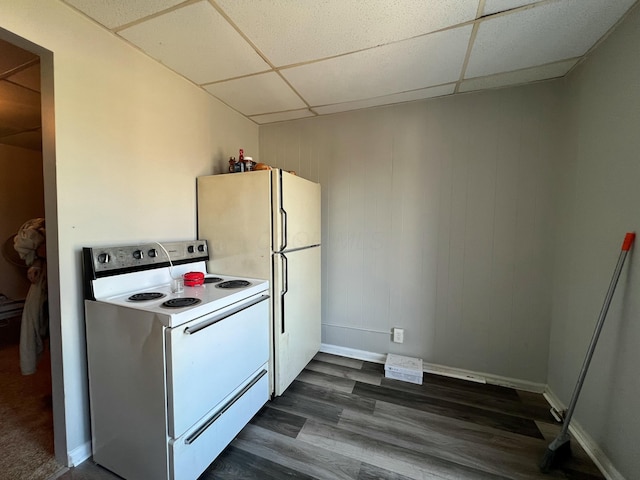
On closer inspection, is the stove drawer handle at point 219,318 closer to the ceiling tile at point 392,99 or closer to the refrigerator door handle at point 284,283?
the refrigerator door handle at point 284,283

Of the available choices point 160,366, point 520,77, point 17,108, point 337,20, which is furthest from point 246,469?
point 17,108

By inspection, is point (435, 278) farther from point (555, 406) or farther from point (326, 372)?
point (326, 372)

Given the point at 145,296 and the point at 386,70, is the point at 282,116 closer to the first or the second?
the point at 386,70

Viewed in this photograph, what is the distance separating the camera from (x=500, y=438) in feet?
4.84

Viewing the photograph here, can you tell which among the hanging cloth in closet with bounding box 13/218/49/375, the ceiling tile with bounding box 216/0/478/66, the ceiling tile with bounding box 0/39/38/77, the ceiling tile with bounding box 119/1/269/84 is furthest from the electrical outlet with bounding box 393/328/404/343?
the ceiling tile with bounding box 0/39/38/77

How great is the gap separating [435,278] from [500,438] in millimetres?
1079

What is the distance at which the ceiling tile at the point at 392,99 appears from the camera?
1937 mm

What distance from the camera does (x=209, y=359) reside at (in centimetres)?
121

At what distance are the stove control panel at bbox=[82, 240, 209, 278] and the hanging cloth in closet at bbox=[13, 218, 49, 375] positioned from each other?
620mm

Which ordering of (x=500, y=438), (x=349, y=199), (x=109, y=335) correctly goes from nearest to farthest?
(x=109, y=335)
(x=500, y=438)
(x=349, y=199)

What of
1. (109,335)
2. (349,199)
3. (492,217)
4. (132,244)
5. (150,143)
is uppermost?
(150,143)

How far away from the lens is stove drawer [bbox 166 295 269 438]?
105 cm

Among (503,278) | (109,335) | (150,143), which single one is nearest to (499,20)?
(503,278)

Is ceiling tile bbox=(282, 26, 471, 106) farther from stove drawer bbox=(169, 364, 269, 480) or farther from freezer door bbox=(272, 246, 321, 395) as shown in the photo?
stove drawer bbox=(169, 364, 269, 480)
